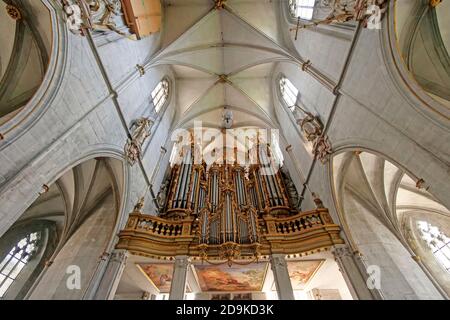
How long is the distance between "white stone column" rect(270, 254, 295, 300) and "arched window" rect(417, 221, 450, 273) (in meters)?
7.60

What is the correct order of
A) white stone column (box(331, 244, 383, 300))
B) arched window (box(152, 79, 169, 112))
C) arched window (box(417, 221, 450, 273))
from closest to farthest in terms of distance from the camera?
white stone column (box(331, 244, 383, 300)) < arched window (box(417, 221, 450, 273)) < arched window (box(152, 79, 169, 112))

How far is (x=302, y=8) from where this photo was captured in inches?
333

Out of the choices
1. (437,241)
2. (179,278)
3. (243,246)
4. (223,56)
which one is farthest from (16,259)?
(437,241)


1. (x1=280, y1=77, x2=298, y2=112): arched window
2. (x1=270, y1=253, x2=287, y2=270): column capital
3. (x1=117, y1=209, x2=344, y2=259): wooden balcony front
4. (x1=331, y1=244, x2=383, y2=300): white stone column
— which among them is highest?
(x1=280, y1=77, x2=298, y2=112): arched window

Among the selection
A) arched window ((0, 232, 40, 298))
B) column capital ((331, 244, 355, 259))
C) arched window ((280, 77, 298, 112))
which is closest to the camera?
column capital ((331, 244, 355, 259))

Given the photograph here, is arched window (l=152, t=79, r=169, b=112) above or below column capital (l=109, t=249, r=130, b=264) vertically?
above

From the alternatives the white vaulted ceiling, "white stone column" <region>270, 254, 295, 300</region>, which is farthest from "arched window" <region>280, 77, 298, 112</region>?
"white stone column" <region>270, 254, 295, 300</region>

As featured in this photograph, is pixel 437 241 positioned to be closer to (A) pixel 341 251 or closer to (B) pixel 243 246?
(A) pixel 341 251

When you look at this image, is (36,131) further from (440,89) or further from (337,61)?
(440,89)

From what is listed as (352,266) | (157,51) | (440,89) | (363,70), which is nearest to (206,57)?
(157,51)

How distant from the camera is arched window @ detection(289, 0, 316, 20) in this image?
315 inches

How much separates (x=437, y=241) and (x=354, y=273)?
6745 mm

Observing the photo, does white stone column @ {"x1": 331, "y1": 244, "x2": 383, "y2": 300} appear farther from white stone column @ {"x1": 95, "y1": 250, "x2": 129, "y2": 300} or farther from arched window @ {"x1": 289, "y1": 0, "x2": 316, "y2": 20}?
arched window @ {"x1": 289, "y1": 0, "x2": 316, "y2": 20}

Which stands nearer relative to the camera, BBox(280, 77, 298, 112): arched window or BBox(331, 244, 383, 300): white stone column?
BBox(331, 244, 383, 300): white stone column
